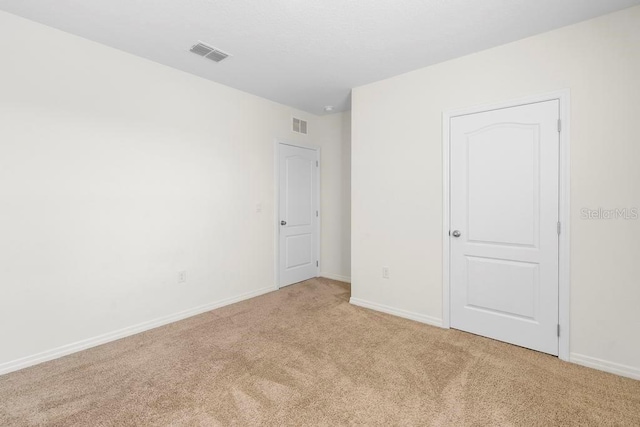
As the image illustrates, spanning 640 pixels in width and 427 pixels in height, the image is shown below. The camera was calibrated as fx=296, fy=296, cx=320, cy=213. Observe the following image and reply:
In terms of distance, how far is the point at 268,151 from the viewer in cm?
412

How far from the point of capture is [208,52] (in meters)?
2.76

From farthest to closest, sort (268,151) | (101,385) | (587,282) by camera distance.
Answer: (268,151) → (587,282) → (101,385)

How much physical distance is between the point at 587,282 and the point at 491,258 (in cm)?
67

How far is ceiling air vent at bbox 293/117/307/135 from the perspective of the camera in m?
4.51

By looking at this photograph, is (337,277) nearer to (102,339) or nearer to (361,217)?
(361,217)

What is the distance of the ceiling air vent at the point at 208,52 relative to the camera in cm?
266

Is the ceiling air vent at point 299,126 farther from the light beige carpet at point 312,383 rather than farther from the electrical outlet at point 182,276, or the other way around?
the light beige carpet at point 312,383

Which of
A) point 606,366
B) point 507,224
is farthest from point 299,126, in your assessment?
point 606,366

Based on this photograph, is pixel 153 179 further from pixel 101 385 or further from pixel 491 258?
pixel 491 258

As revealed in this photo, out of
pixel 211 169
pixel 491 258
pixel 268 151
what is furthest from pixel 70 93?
pixel 491 258

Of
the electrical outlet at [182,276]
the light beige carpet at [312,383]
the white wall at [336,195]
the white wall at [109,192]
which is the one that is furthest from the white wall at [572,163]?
the electrical outlet at [182,276]

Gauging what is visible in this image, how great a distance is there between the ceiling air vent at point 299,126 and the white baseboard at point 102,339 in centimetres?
259

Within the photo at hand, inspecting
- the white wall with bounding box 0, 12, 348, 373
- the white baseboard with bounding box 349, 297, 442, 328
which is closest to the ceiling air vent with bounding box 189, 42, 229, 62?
the white wall with bounding box 0, 12, 348, 373

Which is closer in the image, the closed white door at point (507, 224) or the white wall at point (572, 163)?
the white wall at point (572, 163)
